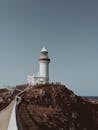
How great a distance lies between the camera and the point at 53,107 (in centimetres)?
3622

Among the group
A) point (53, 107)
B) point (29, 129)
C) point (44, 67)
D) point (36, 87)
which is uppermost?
point (44, 67)

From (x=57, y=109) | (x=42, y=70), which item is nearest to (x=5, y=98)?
(x=57, y=109)

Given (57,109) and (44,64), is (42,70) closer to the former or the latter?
(44,64)

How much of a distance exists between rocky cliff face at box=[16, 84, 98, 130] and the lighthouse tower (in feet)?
20.6

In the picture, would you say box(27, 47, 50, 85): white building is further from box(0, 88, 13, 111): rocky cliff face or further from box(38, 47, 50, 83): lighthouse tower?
box(0, 88, 13, 111): rocky cliff face

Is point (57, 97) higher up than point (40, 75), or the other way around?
point (40, 75)

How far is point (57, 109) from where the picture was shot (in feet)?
118

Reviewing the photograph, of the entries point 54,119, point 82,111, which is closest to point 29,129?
point 54,119

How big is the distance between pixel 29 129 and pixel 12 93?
12.9 m

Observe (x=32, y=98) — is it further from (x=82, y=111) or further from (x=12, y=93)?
(x=82, y=111)

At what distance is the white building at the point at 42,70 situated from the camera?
4416cm

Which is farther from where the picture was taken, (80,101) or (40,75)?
(40,75)

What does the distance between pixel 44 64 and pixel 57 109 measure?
10923 mm

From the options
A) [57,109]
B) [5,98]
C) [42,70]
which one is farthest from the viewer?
[42,70]
